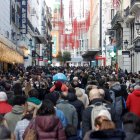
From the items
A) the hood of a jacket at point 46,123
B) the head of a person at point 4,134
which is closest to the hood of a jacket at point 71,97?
the hood of a jacket at point 46,123

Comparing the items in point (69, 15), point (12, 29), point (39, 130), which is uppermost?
point (69, 15)

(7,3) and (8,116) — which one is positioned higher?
(7,3)

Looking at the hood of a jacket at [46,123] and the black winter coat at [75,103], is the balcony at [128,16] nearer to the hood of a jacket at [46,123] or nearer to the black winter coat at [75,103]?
the black winter coat at [75,103]

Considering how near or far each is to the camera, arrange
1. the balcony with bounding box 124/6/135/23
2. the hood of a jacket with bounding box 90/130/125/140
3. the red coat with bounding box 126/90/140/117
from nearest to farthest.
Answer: the hood of a jacket with bounding box 90/130/125/140
the red coat with bounding box 126/90/140/117
the balcony with bounding box 124/6/135/23

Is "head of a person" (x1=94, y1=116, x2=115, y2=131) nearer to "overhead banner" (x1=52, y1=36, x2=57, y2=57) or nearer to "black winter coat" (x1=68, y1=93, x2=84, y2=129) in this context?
"black winter coat" (x1=68, y1=93, x2=84, y2=129)

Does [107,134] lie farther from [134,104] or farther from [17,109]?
[134,104]

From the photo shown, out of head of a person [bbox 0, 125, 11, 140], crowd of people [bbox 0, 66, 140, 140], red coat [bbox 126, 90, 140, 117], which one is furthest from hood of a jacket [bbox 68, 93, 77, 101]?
head of a person [bbox 0, 125, 11, 140]

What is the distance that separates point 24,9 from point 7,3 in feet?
47.3

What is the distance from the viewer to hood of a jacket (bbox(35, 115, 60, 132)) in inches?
298

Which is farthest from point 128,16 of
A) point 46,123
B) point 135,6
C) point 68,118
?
point 46,123

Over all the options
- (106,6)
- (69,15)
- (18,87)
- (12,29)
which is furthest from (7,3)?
(69,15)

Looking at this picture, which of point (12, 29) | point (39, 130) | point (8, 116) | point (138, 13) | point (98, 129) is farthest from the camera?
point (12, 29)

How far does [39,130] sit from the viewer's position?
7578 mm

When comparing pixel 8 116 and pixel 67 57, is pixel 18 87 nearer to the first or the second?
pixel 8 116
